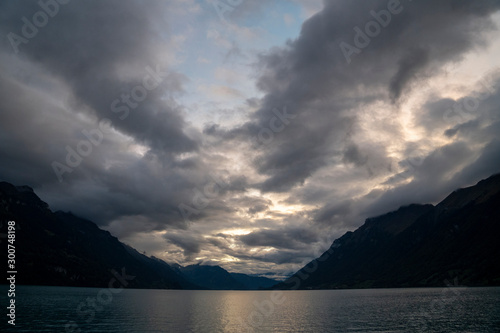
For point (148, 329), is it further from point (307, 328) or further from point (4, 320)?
point (307, 328)

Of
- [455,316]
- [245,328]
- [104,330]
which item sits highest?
[104,330]

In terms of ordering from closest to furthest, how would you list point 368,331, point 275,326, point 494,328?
point 494,328 → point 368,331 → point 275,326

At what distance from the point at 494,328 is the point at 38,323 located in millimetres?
123160

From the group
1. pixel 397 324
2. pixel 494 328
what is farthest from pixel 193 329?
pixel 494 328

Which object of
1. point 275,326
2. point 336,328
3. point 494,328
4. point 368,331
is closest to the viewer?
point 494,328

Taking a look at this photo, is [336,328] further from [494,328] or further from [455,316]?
[455,316]

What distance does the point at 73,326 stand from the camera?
8444 cm

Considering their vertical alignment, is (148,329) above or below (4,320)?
below

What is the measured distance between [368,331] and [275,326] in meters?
29.5

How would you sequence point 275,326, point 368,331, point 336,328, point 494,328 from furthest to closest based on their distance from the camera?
point 275,326
point 336,328
point 368,331
point 494,328

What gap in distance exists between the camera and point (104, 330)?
81.4 m

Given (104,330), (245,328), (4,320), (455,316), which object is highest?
(4,320)

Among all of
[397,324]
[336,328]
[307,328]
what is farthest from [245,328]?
[397,324]

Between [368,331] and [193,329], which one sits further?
[193,329]
